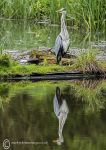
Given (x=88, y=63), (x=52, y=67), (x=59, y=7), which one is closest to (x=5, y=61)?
(x=52, y=67)

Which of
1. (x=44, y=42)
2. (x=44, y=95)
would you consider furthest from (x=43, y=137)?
(x=44, y=42)

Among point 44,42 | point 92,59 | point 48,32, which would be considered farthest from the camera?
point 48,32

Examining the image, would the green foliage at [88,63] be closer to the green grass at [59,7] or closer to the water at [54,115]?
the water at [54,115]

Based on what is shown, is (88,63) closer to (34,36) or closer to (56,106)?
(56,106)

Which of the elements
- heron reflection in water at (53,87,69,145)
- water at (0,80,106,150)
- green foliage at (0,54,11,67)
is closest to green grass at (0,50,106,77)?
green foliage at (0,54,11,67)

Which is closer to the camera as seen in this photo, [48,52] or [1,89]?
[1,89]

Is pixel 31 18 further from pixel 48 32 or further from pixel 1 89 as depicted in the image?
pixel 1 89

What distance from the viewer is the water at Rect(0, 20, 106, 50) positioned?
57.2 feet

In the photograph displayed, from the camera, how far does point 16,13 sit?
1048 inches

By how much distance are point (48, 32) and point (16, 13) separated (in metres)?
4.13

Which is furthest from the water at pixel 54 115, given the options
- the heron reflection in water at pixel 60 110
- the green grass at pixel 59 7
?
the green grass at pixel 59 7

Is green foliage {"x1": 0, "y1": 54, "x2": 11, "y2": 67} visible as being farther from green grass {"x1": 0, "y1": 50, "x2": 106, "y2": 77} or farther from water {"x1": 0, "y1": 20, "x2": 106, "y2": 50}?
water {"x1": 0, "y1": 20, "x2": 106, "y2": 50}

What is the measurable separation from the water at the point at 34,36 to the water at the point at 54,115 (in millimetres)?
3382

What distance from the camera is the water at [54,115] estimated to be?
7.27m
